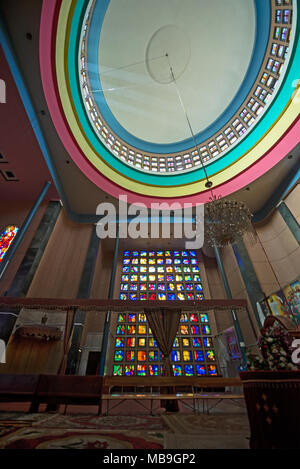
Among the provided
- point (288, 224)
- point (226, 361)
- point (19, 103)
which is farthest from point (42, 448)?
point (288, 224)

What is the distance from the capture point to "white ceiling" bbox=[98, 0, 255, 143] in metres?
9.50

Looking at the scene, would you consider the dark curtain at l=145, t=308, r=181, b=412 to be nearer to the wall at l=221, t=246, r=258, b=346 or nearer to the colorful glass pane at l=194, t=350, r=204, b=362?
the wall at l=221, t=246, r=258, b=346

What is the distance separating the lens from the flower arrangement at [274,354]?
182cm

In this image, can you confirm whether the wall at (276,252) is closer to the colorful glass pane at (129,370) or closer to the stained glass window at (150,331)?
the stained glass window at (150,331)

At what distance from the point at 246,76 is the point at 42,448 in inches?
553

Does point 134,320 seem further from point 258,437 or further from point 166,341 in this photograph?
point 258,437

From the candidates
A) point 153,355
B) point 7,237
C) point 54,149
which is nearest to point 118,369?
point 153,355

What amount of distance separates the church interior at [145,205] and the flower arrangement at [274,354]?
18 mm

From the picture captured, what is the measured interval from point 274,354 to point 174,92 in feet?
46.0

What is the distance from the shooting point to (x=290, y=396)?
156 cm

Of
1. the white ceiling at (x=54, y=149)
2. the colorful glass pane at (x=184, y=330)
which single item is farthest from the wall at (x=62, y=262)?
the colorful glass pane at (x=184, y=330)

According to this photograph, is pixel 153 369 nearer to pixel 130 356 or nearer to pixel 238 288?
pixel 130 356

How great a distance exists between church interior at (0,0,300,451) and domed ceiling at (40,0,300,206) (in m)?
0.07

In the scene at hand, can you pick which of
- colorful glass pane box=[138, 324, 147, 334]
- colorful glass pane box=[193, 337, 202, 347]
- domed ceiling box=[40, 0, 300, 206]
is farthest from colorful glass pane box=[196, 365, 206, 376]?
domed ceiling box=[40, 0, 300, 206]
